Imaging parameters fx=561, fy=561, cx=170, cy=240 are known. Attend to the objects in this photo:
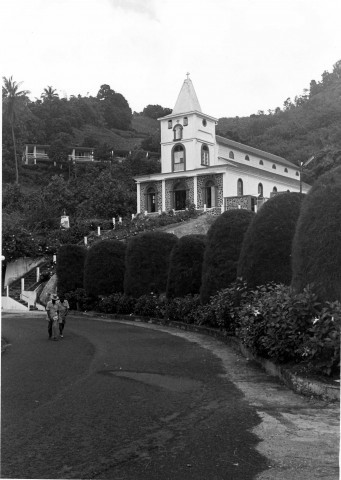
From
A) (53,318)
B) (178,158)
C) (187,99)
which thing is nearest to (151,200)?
(178,158)

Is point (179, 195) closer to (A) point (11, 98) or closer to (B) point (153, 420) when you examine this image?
(B) point (153, 420)

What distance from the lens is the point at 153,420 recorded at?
4906mm

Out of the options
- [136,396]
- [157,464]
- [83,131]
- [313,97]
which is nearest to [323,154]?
[313,97]

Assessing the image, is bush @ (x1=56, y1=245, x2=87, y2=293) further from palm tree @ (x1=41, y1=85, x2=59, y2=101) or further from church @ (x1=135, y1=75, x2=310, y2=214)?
palm tree @ (x1=41, y1=85, x2=59, y2=101)

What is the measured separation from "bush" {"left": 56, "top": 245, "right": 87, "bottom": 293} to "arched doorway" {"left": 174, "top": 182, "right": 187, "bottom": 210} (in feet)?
15.4

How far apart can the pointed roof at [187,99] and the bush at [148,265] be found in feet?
36.6

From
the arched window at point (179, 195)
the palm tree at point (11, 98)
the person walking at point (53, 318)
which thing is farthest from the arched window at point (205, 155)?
the palm tree at point (11, 98)

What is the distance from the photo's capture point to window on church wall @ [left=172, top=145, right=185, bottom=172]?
10.7 meters

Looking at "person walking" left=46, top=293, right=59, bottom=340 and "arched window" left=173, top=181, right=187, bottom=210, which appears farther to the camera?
"arched window" left=173, top=181, right=187, bottom=210

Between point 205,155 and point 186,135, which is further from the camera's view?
point 205,155

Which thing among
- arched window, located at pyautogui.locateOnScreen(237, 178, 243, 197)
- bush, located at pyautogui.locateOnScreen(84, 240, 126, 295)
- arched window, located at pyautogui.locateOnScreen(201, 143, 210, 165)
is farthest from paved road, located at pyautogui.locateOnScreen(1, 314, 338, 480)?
bush, located at pyautogui.locateOnScreen(84, 240, 126, 295)

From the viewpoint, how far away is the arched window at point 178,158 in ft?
35.0

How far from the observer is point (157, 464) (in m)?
3.68

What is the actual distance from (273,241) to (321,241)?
3325mm
